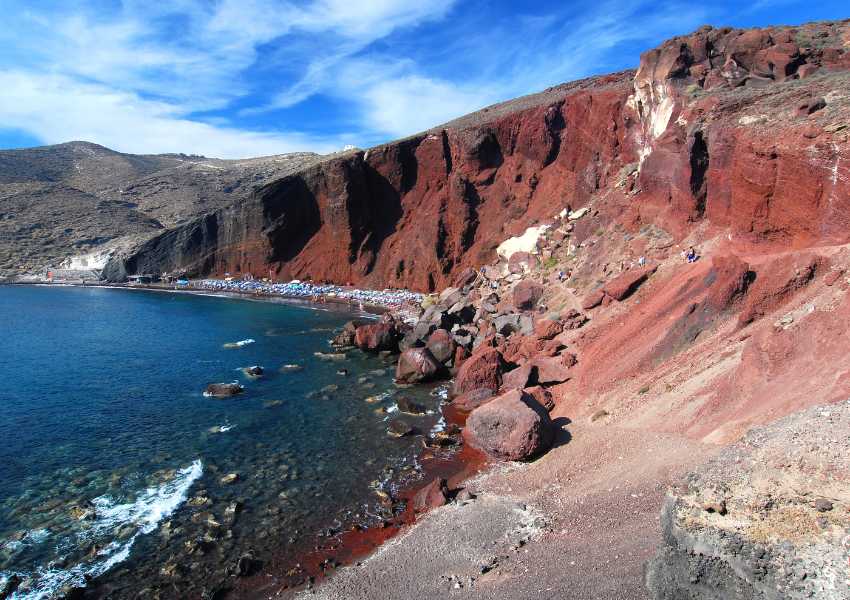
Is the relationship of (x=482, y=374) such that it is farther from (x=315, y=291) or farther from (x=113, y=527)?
(x=315, y=291)

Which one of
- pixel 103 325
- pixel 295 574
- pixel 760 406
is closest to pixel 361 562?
pixel 295 574

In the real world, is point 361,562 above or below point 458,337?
below

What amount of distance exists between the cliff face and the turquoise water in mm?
19910

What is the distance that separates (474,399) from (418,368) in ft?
21.5

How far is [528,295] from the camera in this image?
39500 mm

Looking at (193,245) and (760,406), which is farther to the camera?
(193,245)

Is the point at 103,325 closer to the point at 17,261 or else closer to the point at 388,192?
the point at 388,192

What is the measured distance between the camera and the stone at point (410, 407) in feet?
95.3

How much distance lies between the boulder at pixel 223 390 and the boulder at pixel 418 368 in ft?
33.9

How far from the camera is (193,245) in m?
107

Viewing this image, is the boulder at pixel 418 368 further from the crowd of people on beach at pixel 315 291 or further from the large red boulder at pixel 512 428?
the crowd of people on beach at pixel 315 291

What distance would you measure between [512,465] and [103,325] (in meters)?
55.1

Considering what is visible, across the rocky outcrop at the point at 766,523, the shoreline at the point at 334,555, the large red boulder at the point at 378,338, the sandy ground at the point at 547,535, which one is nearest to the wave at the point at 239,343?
the large red boulder at the point at 378,338

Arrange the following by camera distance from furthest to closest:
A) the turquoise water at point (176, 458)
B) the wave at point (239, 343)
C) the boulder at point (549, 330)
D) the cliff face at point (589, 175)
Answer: the wave at point (239, 343) < the boulder at point (549, 330) < the cliff face at point (589, 175) < the turquoise water at point (176, 458)
